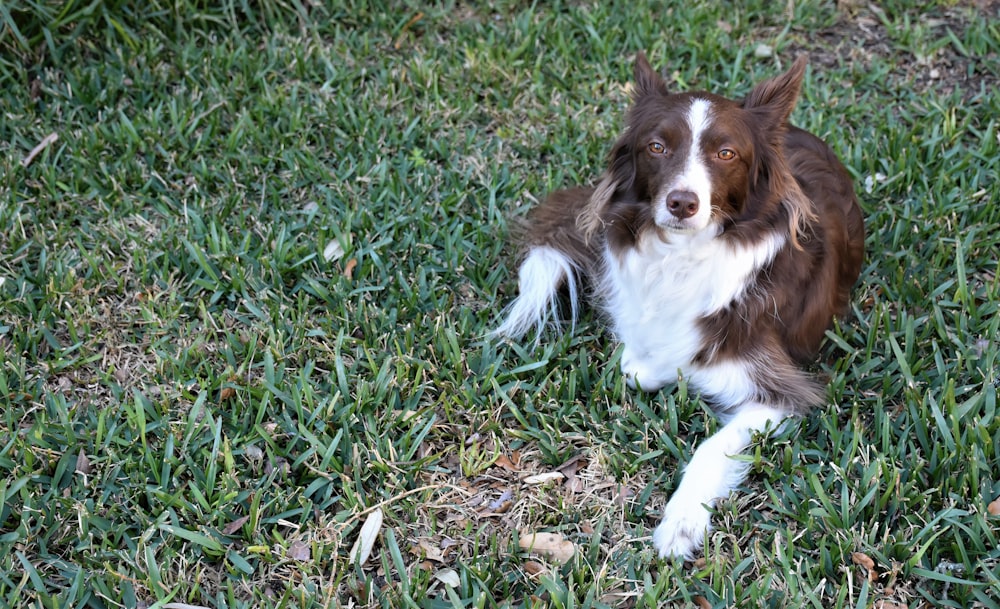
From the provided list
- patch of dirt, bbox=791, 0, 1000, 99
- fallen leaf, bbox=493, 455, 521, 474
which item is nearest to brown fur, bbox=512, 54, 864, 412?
fallen leaf, bbox=493, 455, 521, 474

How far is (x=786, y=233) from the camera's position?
10.6ft

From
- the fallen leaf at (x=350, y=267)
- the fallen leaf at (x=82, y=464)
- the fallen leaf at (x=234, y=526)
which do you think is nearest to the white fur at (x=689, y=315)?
the fallen leaf at (x=350, y=267)

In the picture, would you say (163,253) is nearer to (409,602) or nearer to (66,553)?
(66,553)

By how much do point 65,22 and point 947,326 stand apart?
4790 millimetres

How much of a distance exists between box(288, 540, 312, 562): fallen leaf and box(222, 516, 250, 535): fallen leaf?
0.18 meters

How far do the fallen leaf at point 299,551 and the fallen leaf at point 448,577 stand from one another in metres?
0.42

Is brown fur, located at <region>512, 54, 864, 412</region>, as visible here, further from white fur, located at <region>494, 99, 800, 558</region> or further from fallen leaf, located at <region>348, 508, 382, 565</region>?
fallen leaf, located at <region>348, 508, 382, 565</region>

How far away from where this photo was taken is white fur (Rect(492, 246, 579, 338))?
12.3 ft

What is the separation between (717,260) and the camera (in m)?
3.20

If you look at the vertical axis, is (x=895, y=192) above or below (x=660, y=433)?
above

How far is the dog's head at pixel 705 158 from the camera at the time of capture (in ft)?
9.70

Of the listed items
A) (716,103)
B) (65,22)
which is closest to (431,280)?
(716,103)

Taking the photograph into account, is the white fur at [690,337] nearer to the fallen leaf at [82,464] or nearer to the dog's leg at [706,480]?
→ the dog's leg at [706,480]

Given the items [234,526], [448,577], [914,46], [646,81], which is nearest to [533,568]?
[448,577]
